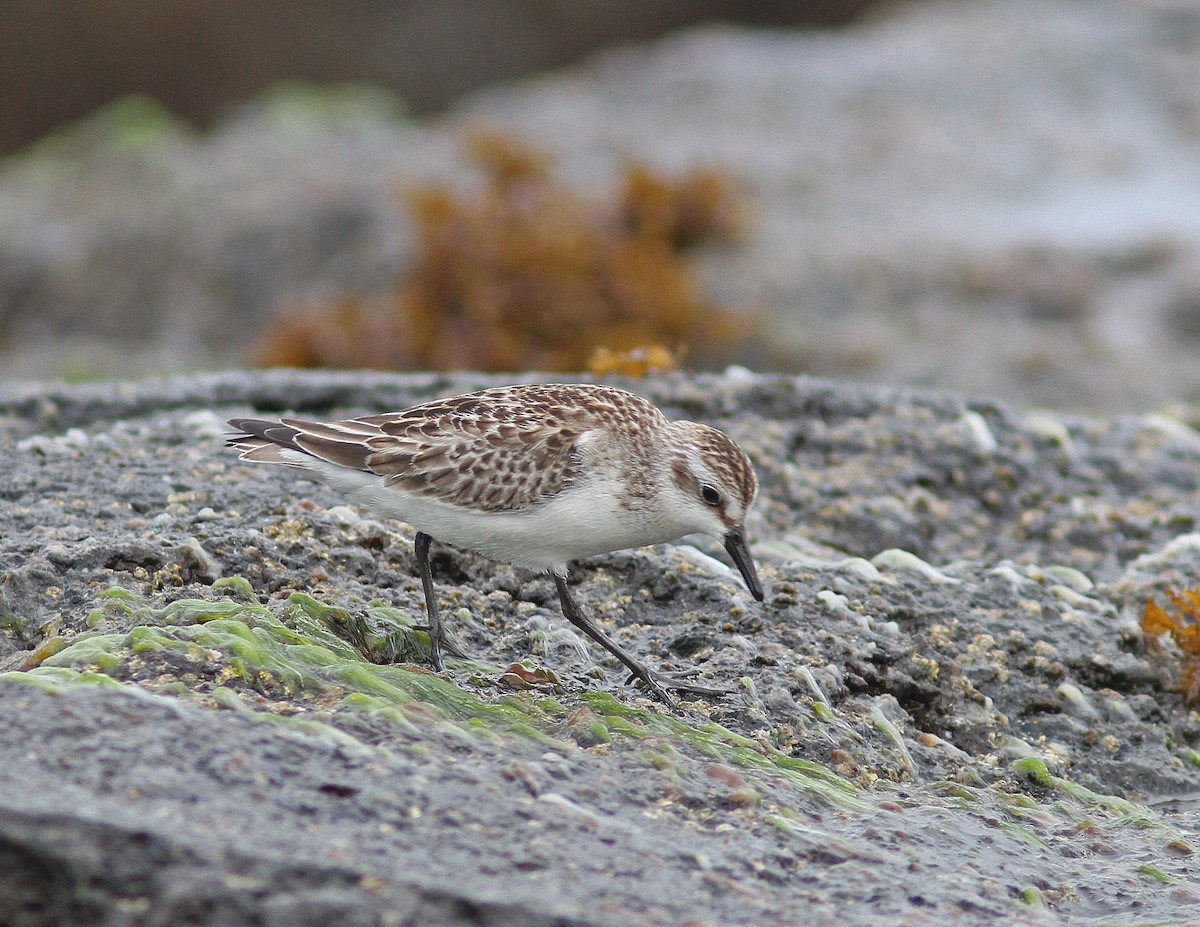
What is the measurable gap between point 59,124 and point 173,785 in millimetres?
22824

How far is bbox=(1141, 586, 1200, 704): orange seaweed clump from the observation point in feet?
19.4

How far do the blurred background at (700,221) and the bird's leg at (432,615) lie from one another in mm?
3042

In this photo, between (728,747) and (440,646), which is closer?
(728,747)

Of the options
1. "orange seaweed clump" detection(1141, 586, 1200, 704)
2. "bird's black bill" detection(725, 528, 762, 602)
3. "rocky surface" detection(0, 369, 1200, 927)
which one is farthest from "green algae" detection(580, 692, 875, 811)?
"orange seaweed clump" detection(1141, 586, 1200, 704)

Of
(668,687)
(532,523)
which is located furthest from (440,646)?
(668,687)

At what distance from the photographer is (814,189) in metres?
15.0

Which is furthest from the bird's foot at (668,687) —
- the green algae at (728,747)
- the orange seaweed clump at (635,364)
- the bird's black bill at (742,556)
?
the orange seaweed clump at (635,364)

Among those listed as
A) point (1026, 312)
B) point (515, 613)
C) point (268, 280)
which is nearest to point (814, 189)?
point (1026, 312)

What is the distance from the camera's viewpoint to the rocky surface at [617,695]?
3439mm

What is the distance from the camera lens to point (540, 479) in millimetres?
5188

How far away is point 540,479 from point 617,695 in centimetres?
85

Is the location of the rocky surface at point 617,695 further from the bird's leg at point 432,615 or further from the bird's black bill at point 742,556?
the bird's black bill at point 742,556

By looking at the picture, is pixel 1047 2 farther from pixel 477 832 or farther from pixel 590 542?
pixel 477 832

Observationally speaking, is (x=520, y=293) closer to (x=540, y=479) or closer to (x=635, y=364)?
(x=635, y=364)
